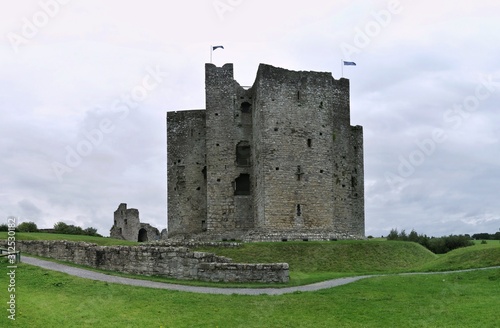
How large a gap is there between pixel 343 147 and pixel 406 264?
1521 cm

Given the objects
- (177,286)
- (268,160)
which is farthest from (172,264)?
(268,160)

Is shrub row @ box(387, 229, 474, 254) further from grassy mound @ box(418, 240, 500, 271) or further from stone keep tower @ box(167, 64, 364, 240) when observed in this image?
grassy mound @ box(418, 240, 500, 271)

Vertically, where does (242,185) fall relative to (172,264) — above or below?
above

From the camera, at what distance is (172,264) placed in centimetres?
2641

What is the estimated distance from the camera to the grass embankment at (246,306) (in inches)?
680

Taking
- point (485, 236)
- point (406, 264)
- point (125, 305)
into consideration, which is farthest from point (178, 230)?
point (485, 236)

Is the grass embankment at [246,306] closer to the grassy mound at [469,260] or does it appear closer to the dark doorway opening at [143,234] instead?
the grassy mound at [469,260]

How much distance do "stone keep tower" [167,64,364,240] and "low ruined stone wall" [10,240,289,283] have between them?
18.2m

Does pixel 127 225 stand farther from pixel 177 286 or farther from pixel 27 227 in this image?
pixel 177 286

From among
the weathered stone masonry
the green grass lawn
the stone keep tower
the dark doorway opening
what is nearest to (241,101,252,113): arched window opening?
the stone keep tower

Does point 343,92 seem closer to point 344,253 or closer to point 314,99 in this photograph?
point 314,99

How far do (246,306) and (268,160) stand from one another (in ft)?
86.8

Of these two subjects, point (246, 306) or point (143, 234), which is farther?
point (143, 234)

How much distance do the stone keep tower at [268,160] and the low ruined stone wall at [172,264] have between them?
18183mm
